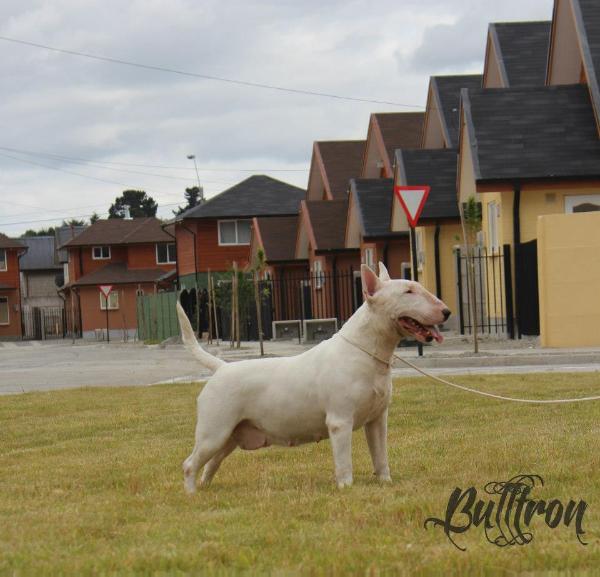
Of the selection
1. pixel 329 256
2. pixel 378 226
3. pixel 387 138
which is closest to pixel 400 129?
pixel 387 138

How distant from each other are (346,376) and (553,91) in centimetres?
2398

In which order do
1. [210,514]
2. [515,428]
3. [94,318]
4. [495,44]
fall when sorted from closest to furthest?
1. [210,514]
2. [515,428]
3. [495,44]
4. [94,318]

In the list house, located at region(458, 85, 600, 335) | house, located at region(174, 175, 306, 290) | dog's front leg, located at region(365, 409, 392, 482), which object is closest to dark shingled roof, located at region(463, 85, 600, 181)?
house, located at region(458, 85, 600, 335)

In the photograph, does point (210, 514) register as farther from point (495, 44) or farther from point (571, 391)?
point (495, 44)

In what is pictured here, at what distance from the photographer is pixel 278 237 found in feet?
187

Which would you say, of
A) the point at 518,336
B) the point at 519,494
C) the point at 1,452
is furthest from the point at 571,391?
the point at 518,336

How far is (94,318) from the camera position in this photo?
84.6 meters

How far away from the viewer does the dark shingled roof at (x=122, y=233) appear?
85875 millimetres

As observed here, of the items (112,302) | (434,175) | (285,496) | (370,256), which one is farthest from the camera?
(112,302)

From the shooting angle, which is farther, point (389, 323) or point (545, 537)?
point (389, 323)

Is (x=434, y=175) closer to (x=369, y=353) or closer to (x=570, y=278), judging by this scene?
(x=570, y=278)

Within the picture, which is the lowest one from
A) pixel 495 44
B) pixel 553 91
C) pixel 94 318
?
pixel 94 318

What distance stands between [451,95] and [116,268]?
47849 mm

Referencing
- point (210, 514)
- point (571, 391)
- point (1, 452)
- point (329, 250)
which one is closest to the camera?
point (210, 514)
